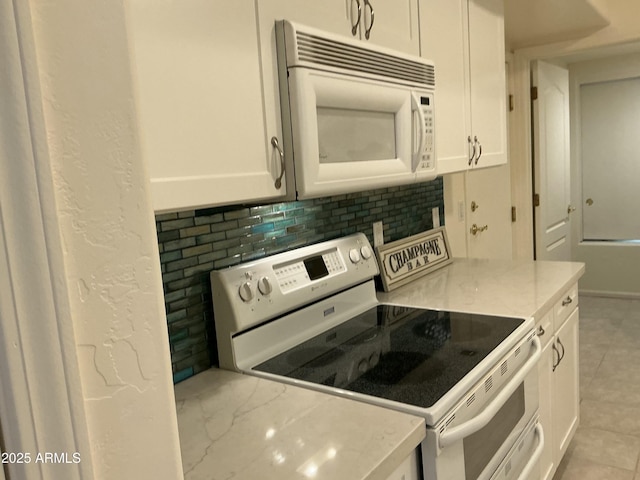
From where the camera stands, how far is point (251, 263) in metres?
1.46

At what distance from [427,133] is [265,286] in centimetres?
70

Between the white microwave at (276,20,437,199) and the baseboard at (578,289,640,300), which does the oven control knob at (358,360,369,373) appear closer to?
the white microwave at (276,20,437,199)

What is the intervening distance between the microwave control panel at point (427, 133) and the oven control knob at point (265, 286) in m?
0.59

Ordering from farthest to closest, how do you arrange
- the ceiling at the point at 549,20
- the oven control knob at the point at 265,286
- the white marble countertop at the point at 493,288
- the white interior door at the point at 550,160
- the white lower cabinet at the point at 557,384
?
the white interior door at the point at 550,160
the ceiling at the point at 549,20
the white lower cabinet at the point at 557,384
the white marble countertop at the point at 493,288
the oven control knob at the point at 265,286

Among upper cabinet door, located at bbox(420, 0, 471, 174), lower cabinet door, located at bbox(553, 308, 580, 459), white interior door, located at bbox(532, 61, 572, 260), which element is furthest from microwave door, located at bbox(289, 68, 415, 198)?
white interior door, located at bbox(532, 61, 572, 260)

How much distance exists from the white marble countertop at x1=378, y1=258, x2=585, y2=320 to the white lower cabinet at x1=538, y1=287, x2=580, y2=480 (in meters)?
0.08

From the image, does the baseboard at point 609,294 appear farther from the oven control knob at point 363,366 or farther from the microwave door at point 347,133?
the oven control knob at point 363,366

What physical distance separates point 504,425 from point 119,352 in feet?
4.09

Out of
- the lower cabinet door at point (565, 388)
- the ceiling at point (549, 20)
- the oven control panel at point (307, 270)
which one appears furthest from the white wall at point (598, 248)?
the oven control panel at point (307, 270)

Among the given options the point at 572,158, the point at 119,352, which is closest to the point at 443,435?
the point at 119,352

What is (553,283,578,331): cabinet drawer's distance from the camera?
6.55 feet

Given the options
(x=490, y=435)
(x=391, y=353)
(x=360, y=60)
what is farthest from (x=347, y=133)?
(x=490, y=435)

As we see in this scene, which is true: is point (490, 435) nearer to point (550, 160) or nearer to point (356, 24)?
point (356, 24)

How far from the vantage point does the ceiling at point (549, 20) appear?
8.81ft
